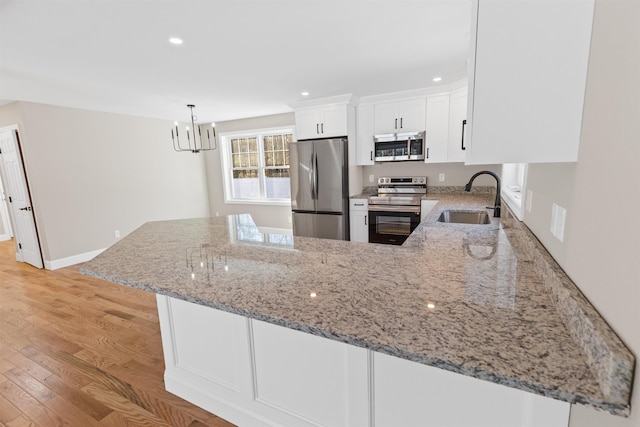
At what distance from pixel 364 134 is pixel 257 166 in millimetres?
2500

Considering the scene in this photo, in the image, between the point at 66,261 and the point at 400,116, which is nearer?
the point at 400,116

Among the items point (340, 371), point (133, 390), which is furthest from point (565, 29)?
point (133, 390)

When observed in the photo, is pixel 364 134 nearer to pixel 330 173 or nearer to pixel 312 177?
pixel 330 173

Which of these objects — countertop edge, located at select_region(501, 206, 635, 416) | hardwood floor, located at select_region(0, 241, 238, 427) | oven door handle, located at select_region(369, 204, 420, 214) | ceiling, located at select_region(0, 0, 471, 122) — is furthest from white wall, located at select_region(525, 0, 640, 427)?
oven door handle, located at select_region(369, 204, 420, 214)

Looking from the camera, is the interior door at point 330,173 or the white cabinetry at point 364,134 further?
the white cabinetry at point 364,134

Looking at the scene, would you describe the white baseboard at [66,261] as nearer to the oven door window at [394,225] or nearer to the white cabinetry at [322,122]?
the white cabinetry at [322,122]

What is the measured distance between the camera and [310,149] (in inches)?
168

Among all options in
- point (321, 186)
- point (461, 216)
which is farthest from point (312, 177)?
point (461, 216)

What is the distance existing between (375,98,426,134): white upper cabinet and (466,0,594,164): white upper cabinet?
128 inches

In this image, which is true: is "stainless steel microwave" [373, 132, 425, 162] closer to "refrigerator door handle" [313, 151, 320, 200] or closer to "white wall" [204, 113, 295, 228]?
"refrigerator door handle" [313, 151, 320, 200]

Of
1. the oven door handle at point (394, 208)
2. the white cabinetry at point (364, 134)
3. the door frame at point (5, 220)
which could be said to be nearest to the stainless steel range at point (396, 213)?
the oven door handle at point (394, 208)

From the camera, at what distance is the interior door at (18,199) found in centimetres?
416

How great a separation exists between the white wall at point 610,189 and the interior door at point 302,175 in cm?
357

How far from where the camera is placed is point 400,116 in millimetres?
4102
